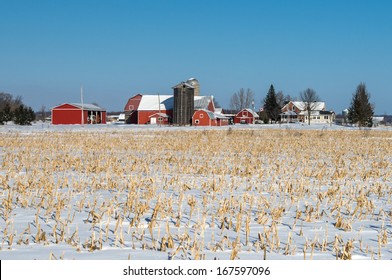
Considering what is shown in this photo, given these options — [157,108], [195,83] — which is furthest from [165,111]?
[195,83]

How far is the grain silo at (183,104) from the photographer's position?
86.4m

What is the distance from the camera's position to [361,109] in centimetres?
9188

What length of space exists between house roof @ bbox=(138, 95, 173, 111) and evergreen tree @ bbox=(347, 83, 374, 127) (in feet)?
121

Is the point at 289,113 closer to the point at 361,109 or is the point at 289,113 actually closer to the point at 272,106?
the point at 272,106

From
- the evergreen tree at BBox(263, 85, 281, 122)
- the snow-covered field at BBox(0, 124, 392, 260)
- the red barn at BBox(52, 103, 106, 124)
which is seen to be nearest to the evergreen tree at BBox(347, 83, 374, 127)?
the evergreen tree at BBox(263, 85, 281, 122)

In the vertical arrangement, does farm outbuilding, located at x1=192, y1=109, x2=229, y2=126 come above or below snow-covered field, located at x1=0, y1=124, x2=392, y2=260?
above

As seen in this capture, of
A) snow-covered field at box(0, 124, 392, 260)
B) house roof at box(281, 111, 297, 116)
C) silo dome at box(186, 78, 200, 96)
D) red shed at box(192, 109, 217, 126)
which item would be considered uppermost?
silo dome at box(186, 78, 200, 96)

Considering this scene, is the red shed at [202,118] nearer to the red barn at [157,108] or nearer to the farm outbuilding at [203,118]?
the farm outbuilding at [203,118]

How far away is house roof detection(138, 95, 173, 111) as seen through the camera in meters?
90.7

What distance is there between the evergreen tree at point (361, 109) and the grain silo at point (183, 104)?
3262 centimetres

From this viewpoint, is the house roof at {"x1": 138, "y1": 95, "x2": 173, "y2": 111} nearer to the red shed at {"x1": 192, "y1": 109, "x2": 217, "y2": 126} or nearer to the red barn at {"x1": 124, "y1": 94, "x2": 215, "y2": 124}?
the red barn at {"x1": 124, "y1": 94, "x2": 215, "y2": 124}

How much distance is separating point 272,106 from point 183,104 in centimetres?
3664

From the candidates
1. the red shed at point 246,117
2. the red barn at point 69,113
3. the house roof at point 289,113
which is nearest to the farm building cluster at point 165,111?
the red barn at point 69,113
